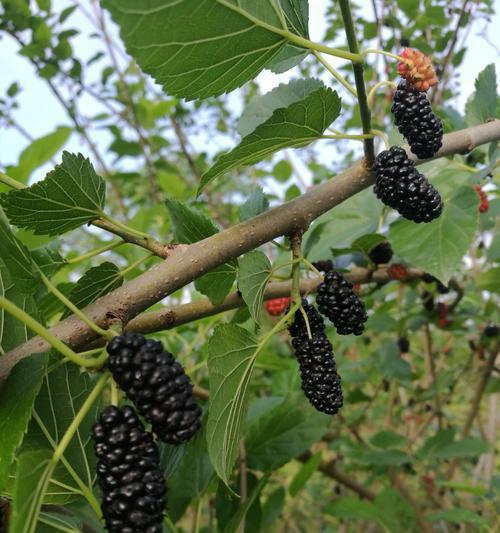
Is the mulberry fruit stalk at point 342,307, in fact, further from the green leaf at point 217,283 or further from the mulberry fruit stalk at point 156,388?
the mulberry fruit stalk at point 156,388

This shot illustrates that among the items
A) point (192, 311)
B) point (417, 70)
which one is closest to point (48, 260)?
point (192, 311)

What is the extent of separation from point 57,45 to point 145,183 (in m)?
0.94

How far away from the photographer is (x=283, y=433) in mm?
1195

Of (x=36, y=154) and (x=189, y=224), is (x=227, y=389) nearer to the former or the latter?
(x=189, y=224)

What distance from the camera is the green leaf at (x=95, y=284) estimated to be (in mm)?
663

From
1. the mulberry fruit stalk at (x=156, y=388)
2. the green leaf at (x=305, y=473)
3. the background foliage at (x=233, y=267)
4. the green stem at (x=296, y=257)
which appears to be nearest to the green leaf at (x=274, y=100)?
the background foliage at (x=233, y=267)

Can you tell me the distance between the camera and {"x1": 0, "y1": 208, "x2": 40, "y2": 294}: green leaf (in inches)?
22.1

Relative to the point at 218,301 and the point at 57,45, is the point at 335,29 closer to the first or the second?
the point at 57,45

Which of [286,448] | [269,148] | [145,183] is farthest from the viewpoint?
[145,183]

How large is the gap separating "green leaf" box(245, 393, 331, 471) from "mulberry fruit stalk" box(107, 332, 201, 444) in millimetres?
734

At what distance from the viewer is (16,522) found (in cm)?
40

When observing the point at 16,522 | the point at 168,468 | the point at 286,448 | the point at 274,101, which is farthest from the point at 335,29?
the point at 16,522

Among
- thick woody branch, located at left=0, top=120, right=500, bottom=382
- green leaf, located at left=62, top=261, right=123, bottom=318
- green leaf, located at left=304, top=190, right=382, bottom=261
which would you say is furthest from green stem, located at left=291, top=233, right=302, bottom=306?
green leaf, located at left=304, top=190, right=382, bottom=261

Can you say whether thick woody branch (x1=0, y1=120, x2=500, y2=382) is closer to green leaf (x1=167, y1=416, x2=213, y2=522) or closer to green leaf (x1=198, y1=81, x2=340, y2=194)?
green leaf (x1=198, y1=81, x2=340, y2=194)
